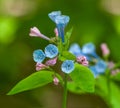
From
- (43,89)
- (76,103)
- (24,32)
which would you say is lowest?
(76,103)

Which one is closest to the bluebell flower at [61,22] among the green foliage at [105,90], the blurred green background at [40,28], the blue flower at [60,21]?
the blue flower at [60,21]

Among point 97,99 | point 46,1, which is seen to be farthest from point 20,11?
point 97,99

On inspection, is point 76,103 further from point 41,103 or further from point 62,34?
point 62,34

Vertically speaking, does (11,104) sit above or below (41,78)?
below

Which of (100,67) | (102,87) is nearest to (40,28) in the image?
(102,87)

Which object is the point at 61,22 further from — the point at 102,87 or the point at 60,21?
the point at 102,87

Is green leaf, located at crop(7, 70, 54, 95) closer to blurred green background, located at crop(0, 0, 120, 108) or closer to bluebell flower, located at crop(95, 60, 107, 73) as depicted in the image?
bluebell flower, located at crop(95, 60, 107, 73)
